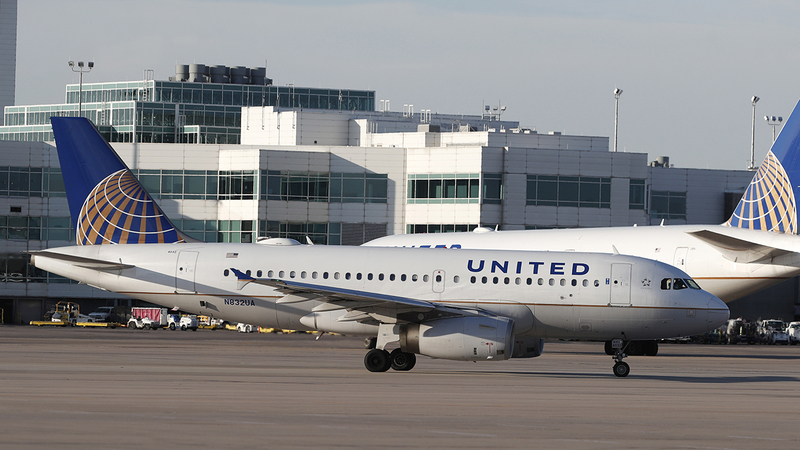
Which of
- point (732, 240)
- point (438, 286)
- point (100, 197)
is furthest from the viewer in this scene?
point (732, 240)

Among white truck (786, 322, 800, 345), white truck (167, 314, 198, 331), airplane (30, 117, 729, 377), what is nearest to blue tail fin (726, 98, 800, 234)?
airplane (30, 117, 729, 377)

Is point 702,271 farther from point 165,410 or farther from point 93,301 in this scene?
point 93,301

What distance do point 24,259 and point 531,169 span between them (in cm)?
3974

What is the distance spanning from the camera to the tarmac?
16.9 meters

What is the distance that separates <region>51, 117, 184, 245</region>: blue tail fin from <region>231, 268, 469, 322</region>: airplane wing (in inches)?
315

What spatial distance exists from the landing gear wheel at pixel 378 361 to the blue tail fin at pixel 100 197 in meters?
9.82

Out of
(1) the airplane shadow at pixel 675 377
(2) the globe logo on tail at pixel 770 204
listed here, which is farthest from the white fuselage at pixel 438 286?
A: (2) the globe logo on tail at pixel 770 204

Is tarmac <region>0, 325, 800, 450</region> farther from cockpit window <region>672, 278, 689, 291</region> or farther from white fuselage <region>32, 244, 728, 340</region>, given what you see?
cockpit window <region>672, 278, 689, 291</region>

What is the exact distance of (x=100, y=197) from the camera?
37.4 metres

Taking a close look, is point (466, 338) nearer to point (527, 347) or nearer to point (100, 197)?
point (527, 347)

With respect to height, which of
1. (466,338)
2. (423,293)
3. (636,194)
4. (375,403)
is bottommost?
(375,403)

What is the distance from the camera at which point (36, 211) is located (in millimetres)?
80750

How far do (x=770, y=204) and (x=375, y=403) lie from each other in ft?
98.1

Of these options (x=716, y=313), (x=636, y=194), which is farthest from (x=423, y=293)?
(x=636, y=194)
